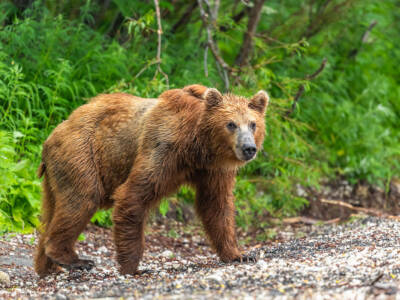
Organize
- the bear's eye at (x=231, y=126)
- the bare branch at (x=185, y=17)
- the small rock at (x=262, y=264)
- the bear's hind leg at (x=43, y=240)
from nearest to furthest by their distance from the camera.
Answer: the small rock at (x=262, y=264) < the bear's eye at (x=231, y=126) < the bear's hind leg at (x=43, y=240) < the bare branch at (x=185, y=17)

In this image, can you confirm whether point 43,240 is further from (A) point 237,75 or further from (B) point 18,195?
(A) point 237,75

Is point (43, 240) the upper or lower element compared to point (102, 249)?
upper

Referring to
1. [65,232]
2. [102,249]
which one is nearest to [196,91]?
[65,232]

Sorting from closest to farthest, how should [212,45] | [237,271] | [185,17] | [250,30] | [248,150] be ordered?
[237,271]
[248,150]
[212,45]
[250,30]
[185,17]

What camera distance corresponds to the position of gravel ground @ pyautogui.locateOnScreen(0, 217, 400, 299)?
367cm

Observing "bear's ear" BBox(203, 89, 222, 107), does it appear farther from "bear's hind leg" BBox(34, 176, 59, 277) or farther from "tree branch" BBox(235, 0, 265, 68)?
"tree branch" BBox(235, 0, 265, 68)

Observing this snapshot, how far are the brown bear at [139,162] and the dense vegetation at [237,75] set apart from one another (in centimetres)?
69

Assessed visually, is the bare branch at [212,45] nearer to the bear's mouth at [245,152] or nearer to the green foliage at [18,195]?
the green foliage at [18,195]

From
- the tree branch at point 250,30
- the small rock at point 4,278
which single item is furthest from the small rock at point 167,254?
the tree branch at point 250,30

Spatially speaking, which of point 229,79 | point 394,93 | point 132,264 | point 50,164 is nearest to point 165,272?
point 132,264

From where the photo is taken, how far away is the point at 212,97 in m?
5.00

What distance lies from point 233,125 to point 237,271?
3.88ft

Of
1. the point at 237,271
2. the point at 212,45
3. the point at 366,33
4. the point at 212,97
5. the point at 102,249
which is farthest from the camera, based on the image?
the point at 366,33

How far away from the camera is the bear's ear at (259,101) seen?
202 inches
